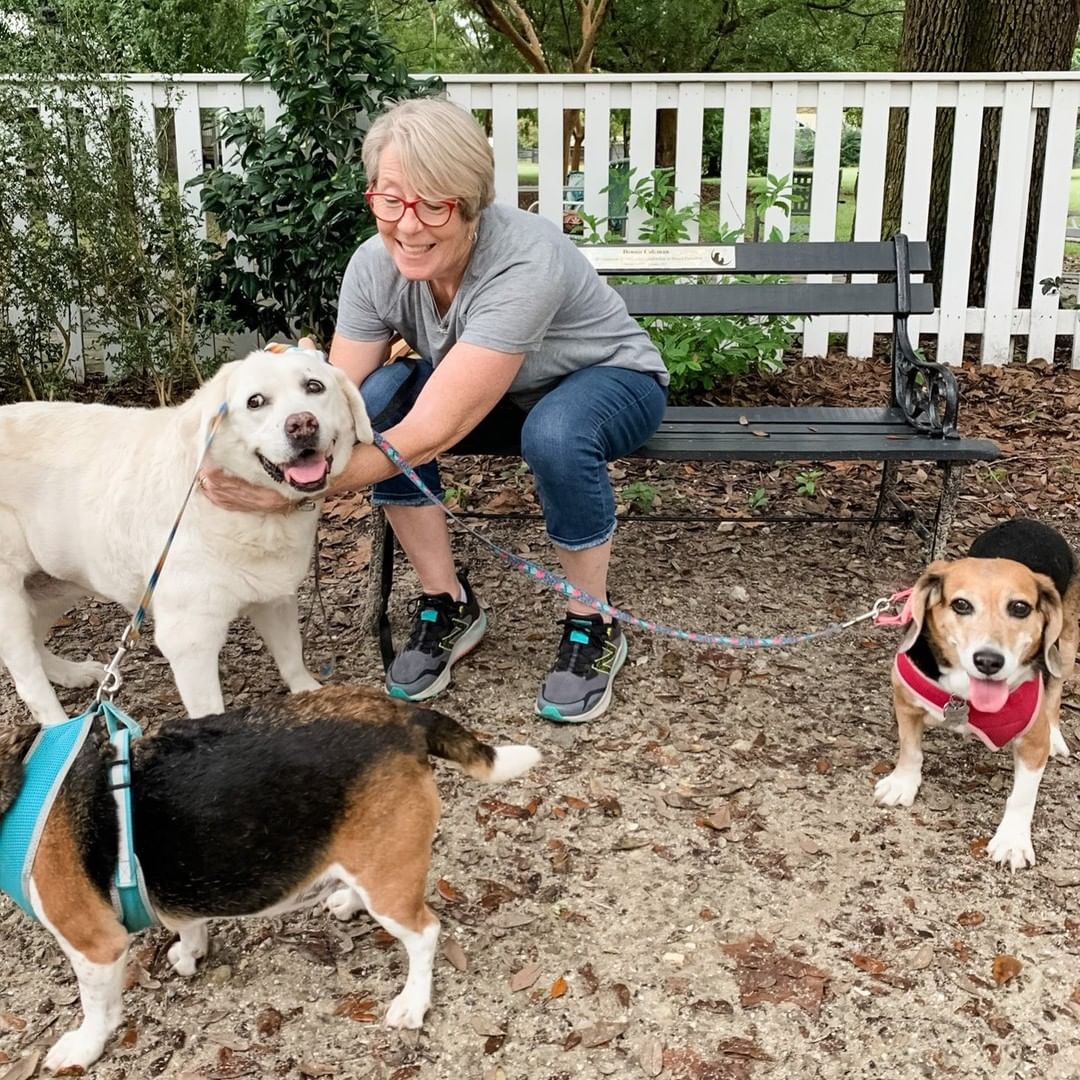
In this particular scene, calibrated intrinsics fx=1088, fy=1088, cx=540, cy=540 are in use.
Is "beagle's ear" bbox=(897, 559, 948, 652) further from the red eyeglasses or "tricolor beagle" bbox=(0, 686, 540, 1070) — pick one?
the red eyeglasses

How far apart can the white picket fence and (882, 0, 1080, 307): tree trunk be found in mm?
271

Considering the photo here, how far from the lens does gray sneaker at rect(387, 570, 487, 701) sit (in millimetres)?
3697

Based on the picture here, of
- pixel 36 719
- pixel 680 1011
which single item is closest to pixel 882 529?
pixel 680 1011

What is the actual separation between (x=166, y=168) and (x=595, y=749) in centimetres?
460

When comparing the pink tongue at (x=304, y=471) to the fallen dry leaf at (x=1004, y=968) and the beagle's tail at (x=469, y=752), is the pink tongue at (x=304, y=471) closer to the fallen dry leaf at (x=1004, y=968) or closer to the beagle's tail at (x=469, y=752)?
the beagle's tail at (x=469, y=752)

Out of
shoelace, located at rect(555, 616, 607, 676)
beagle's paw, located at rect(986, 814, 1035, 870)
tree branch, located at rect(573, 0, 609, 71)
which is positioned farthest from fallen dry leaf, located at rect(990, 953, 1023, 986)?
tree branch, located at rect(573, 0, 609, 71)

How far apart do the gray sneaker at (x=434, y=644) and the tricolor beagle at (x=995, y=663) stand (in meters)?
1.53

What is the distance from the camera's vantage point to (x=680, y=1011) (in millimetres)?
2416

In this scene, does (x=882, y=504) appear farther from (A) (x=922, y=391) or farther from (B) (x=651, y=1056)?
(B) (x=651, y=1056)

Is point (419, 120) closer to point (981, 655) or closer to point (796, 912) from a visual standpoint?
point (981, 655)

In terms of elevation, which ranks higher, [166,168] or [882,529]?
[166,168]

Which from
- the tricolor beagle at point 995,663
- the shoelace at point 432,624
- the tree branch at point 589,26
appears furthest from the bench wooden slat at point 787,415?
the tree branch at point 589,26

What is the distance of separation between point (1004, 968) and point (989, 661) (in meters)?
0.72

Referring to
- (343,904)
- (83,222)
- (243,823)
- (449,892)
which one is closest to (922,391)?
(449,892)
